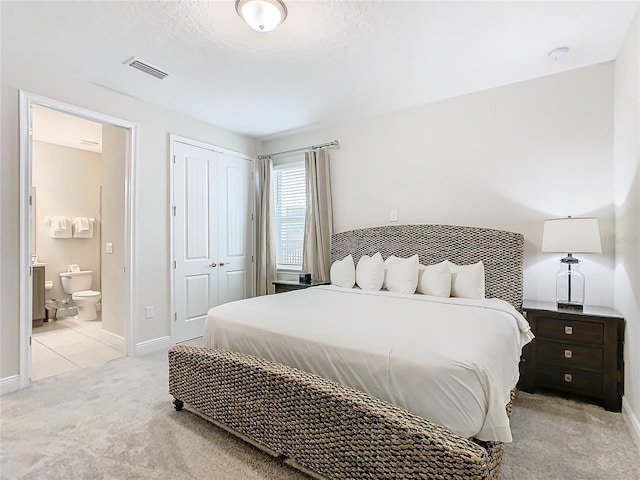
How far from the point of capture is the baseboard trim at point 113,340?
3705mm

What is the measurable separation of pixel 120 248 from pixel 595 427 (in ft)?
14.7

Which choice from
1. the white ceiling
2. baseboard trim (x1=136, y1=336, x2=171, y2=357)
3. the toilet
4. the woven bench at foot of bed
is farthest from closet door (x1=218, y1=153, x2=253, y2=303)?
the woven bench at foot of bed

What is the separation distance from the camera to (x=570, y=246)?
2523mm

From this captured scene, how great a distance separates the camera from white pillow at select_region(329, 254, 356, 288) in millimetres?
3562

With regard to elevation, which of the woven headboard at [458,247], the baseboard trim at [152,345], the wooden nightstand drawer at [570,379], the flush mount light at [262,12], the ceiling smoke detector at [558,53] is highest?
the ceiling smoke detector at [558,53]

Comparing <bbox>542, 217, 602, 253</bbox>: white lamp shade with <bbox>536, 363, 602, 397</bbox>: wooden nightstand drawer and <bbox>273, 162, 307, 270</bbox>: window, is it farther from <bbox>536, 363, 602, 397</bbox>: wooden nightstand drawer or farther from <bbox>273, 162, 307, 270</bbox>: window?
<bbox>273, 162, 307, 270</bbox>: window

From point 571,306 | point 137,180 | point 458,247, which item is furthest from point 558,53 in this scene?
point 137,180

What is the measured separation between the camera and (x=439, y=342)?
159 centimetres

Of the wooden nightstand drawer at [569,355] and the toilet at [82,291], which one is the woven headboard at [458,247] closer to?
the wooden nightstand drawer at [569,355]

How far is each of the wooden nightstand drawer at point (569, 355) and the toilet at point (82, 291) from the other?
18.2ft

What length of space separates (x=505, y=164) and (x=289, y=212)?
8.88ft

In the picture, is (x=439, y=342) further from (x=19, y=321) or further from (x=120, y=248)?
(x=120, y=248)

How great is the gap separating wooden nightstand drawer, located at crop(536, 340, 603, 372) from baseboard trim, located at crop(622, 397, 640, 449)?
25cm

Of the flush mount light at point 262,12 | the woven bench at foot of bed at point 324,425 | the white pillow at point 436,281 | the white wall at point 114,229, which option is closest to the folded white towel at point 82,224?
the white wall at point 114,229
